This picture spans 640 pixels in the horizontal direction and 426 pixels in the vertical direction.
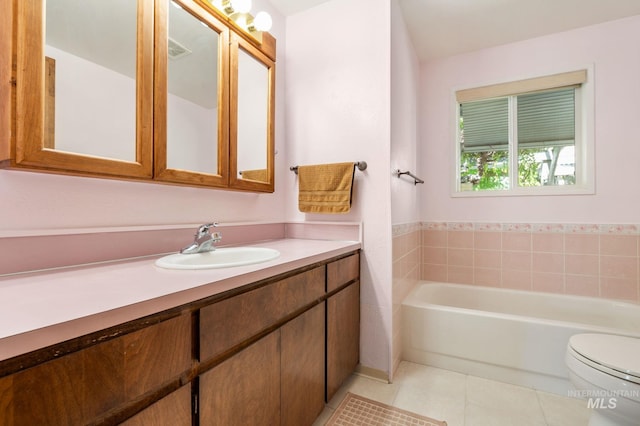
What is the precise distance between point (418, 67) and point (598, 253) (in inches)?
81.0

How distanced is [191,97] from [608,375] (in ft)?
6.89

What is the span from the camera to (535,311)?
222 centimetres

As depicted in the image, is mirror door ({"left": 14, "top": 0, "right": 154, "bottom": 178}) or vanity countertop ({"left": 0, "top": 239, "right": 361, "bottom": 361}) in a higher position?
mirror door ({"left": 14, "top": 0, "right": 154, "bottom": 178})

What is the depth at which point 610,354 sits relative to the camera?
1192mm

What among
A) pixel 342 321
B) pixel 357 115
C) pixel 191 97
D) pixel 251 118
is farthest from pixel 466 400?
pixel 191 97

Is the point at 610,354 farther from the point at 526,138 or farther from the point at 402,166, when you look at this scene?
the point at 526,138

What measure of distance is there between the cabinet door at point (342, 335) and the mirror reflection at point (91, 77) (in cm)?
112

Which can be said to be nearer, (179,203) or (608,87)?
(179,203)

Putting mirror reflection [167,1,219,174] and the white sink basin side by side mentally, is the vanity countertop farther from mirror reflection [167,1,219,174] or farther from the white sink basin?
mirror reflection [167,1,219,174]

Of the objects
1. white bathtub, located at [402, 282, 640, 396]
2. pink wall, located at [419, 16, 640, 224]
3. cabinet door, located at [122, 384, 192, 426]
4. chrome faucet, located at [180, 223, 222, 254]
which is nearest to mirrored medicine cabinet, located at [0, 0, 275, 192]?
chrome faucet, located at [180, 223, 222, 254]

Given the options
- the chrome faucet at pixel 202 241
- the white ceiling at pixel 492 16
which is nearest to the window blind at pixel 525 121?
the white ceiling at pixel 492 16

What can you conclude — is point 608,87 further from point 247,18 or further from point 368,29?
point 247,18

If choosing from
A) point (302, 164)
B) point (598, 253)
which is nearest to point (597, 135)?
point (598, 253)

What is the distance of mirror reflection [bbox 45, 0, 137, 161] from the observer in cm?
90
